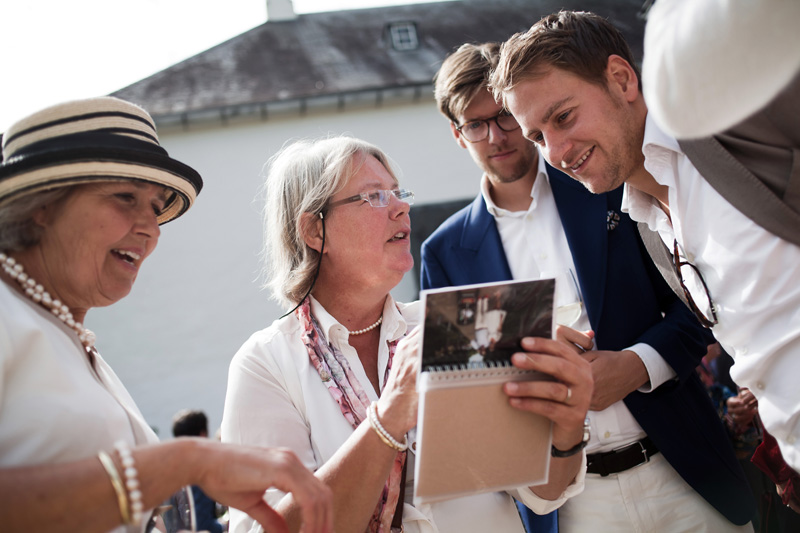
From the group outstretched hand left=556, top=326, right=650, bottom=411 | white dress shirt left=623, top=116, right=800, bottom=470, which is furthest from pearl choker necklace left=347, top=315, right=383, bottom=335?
white dress shirt left=623, top=116, right=800, bottom=470

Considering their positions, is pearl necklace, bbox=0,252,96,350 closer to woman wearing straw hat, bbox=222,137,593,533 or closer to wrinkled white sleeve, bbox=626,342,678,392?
woman wearing straw hat, bbox=222,137,593,533

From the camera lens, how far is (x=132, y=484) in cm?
127

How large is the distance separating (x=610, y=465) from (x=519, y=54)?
1.67 metres

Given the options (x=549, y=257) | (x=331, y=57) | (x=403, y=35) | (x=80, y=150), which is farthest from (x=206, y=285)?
(x=80, y=150)

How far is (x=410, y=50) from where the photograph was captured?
575 inches

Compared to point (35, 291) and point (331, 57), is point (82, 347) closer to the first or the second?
point (35, 291)

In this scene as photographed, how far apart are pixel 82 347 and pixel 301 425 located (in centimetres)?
76

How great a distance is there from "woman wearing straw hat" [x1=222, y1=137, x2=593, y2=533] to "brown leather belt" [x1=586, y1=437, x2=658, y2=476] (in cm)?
45

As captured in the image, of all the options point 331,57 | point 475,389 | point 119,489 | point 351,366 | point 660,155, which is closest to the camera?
point 119,489

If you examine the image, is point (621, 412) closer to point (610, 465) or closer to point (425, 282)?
point (610, 465)

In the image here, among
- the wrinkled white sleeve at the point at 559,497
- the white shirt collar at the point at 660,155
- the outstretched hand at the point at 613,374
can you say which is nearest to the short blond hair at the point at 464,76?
the white shirt collar at the point at 660,155

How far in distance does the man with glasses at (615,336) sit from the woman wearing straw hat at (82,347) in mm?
1303

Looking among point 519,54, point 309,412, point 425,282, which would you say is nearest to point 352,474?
point 309,412

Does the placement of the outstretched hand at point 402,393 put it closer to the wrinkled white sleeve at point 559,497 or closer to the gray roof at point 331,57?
the wrinkled white sleeve at point 559,497
